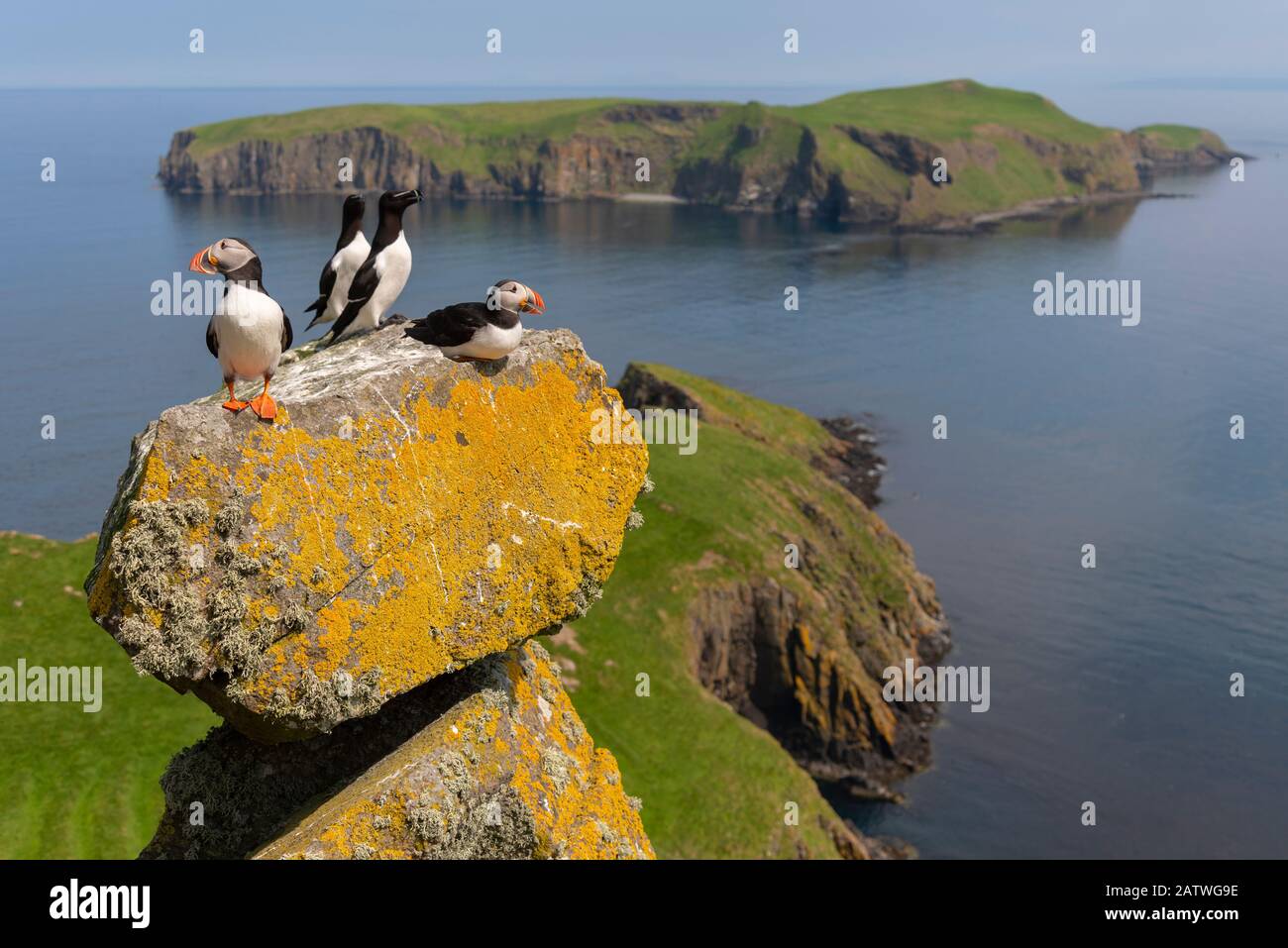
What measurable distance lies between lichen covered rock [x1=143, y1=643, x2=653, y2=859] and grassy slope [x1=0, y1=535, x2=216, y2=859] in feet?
73.6

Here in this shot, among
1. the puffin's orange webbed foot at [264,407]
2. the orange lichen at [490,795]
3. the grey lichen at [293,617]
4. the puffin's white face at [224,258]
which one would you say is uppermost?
the puffin's white face at [224,258]

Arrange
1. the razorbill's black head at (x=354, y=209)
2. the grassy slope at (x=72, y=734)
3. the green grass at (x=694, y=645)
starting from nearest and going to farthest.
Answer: the razorbill's black head at (x=354, y=209) < the grassy slope at (x=72, y=734) < the green grass at (x=694, y=645)

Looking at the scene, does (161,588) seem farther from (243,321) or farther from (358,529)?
(243,321)

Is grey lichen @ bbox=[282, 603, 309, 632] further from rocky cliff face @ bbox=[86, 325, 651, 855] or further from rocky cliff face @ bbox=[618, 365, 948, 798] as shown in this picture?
rocky cliff face @ bbox=[618, 365, 948, 798]

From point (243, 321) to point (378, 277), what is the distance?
3.33 meters

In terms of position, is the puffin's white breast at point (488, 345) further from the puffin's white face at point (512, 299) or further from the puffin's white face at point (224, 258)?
the puffin's white face at point (224, 258)

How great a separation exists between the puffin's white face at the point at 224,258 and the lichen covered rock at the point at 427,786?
6.87 metres

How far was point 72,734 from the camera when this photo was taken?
40.6 meters

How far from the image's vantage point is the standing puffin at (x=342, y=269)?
18.0m

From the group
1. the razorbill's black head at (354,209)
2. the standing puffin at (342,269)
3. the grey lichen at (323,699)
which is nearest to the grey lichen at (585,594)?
the grey lichen at (323,699)

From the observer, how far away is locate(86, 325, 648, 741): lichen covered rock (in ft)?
43.9

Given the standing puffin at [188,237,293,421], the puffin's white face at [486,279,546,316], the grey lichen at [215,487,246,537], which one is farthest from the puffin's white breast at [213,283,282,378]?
the puffin's white face at [486,279,546,316]

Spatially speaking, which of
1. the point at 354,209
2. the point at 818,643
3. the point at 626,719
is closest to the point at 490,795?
the point at 354,209

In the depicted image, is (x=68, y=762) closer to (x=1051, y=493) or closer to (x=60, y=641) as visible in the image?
(x=60, y=641)
